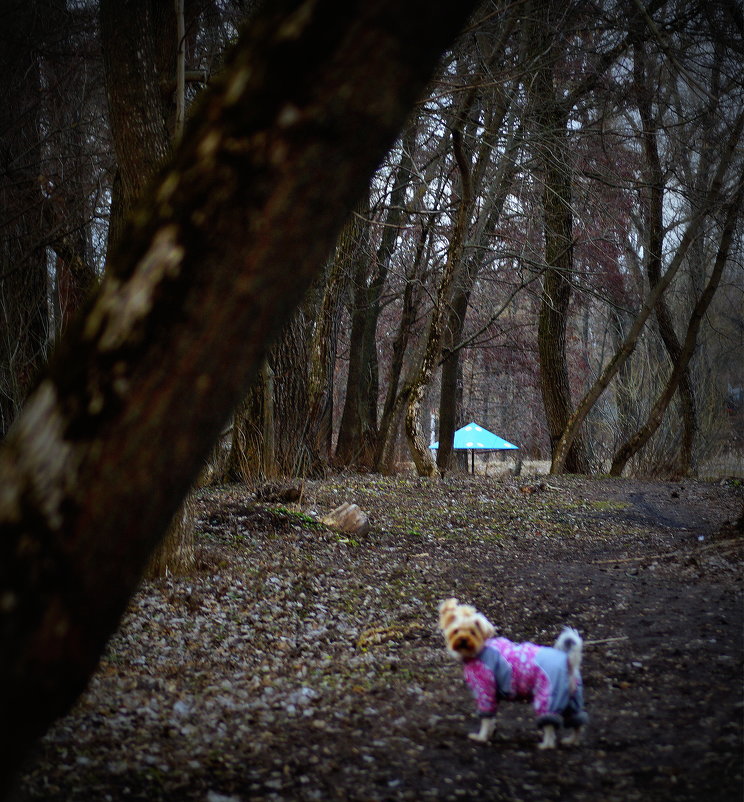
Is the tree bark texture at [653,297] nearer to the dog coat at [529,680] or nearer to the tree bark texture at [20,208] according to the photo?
the tree bark texture at [20,208]

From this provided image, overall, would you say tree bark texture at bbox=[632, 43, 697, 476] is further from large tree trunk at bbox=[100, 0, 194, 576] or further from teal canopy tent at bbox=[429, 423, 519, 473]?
large tree trunk at bbox=[100, 0, 194, 576]

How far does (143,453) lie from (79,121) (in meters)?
6.53

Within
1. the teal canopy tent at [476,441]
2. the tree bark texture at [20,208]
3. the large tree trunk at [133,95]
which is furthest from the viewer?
the teal canopy tent at [476,441]

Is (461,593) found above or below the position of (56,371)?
below

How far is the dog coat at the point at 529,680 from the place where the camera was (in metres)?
2.97

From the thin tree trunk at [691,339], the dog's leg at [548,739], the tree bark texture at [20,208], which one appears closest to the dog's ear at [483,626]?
the dog's leg at [548,739]

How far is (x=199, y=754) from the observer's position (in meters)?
3.13

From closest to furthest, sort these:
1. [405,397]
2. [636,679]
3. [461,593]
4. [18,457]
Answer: [18,457], [636,679], [461,593], [405,397]

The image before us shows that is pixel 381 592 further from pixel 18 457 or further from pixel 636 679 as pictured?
pixel 18 457

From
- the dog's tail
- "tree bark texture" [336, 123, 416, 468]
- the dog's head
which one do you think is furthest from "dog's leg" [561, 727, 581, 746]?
"tree bark texture" [336, 123, 416, 468]

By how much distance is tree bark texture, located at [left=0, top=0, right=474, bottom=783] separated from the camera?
1758 mm

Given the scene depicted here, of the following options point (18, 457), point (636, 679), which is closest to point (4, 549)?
point (18, 457)

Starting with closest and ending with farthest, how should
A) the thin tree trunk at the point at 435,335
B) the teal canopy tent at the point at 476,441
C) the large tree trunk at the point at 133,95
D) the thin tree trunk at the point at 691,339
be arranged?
the large tree trunk at the point at 133,95 → the thin tree trunk at the point at 435,335 → the thin tree trunk at the point at 691,339 → the teal canopy tent at the point at 476,441

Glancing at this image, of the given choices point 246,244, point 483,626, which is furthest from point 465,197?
point 246,244
